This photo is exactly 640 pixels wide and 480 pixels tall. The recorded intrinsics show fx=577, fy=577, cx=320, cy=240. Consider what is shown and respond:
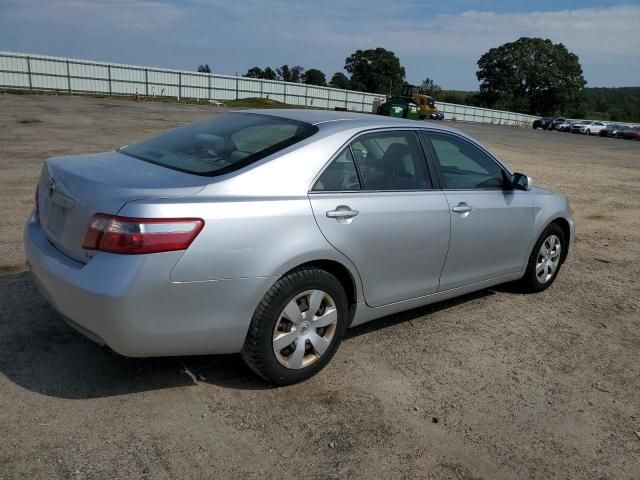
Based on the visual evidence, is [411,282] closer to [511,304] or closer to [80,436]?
[511,304]

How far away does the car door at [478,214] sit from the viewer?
14.2 ft

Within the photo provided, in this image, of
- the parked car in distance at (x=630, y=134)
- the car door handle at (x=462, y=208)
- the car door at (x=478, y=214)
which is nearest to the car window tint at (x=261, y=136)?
the car door at (x=478, y=214)

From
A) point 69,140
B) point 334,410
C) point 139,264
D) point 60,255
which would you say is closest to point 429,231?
point 334,410

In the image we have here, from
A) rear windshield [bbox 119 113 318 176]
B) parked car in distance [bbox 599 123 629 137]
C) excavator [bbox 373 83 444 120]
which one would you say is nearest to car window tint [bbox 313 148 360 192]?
rear windshield [bbox 119 113 318 176]

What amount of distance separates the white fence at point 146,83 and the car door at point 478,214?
138ft

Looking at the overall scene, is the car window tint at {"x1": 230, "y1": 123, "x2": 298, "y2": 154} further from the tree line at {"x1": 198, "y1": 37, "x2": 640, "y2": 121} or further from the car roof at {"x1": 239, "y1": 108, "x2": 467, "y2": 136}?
the tree line at {"x1": 198, "y1": 37, "x2": 640, "y2": 121}

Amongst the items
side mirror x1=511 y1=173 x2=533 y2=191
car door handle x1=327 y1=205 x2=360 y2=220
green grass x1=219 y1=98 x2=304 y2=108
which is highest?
side mirror x1=511 y1=173 x2=533 y2=191

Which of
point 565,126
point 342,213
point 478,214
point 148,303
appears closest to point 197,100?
point 565,126

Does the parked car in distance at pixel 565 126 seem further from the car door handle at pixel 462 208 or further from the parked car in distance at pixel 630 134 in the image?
the car door handle at pixel 462 208

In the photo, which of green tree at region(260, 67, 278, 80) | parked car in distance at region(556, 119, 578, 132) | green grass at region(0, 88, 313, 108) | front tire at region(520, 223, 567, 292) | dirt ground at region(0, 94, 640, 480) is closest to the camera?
dirt ground at region(0, 94, 640, 480)

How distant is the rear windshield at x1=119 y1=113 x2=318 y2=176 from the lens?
3443 mm

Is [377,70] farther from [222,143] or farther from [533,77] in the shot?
[222,143]

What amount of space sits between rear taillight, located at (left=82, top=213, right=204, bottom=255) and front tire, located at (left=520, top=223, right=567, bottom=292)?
3.51m

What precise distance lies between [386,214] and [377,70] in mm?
104224
